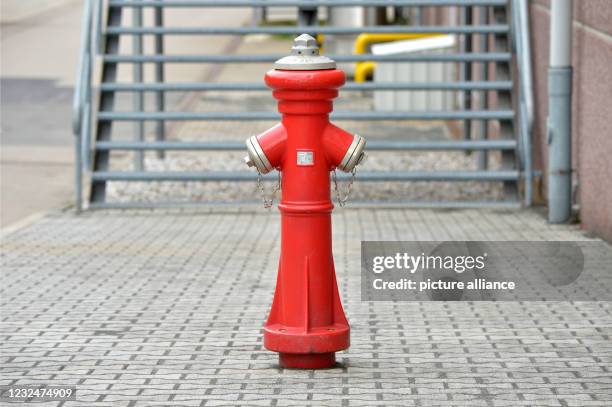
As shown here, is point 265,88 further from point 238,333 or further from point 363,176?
point 238,333

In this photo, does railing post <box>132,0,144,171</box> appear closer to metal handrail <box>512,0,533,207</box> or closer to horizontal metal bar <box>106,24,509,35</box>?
horizontal metal bar <box>106,24,509,35</box>

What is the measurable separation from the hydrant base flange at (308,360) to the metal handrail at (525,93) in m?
4.87

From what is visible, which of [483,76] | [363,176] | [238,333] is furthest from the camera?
[483,76]

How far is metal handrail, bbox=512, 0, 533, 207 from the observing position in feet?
34.0

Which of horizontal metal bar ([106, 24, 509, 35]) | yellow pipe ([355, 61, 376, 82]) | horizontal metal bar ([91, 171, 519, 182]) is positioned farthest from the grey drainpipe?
yellow pipe ([355, 61, 376, 82])

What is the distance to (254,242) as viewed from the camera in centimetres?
929

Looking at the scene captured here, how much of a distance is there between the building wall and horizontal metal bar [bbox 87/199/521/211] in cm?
78

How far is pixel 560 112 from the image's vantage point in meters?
9.62

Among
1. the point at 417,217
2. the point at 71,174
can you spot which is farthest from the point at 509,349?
the point at 71,174

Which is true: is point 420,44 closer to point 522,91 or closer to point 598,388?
point 522,91

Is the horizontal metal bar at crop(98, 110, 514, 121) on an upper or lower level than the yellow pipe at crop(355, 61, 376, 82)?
lower

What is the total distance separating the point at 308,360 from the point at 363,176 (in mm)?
5001

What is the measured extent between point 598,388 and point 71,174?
8.34 m

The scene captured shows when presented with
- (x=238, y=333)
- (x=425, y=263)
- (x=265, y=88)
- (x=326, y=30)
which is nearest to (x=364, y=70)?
(x=326, y=30)
